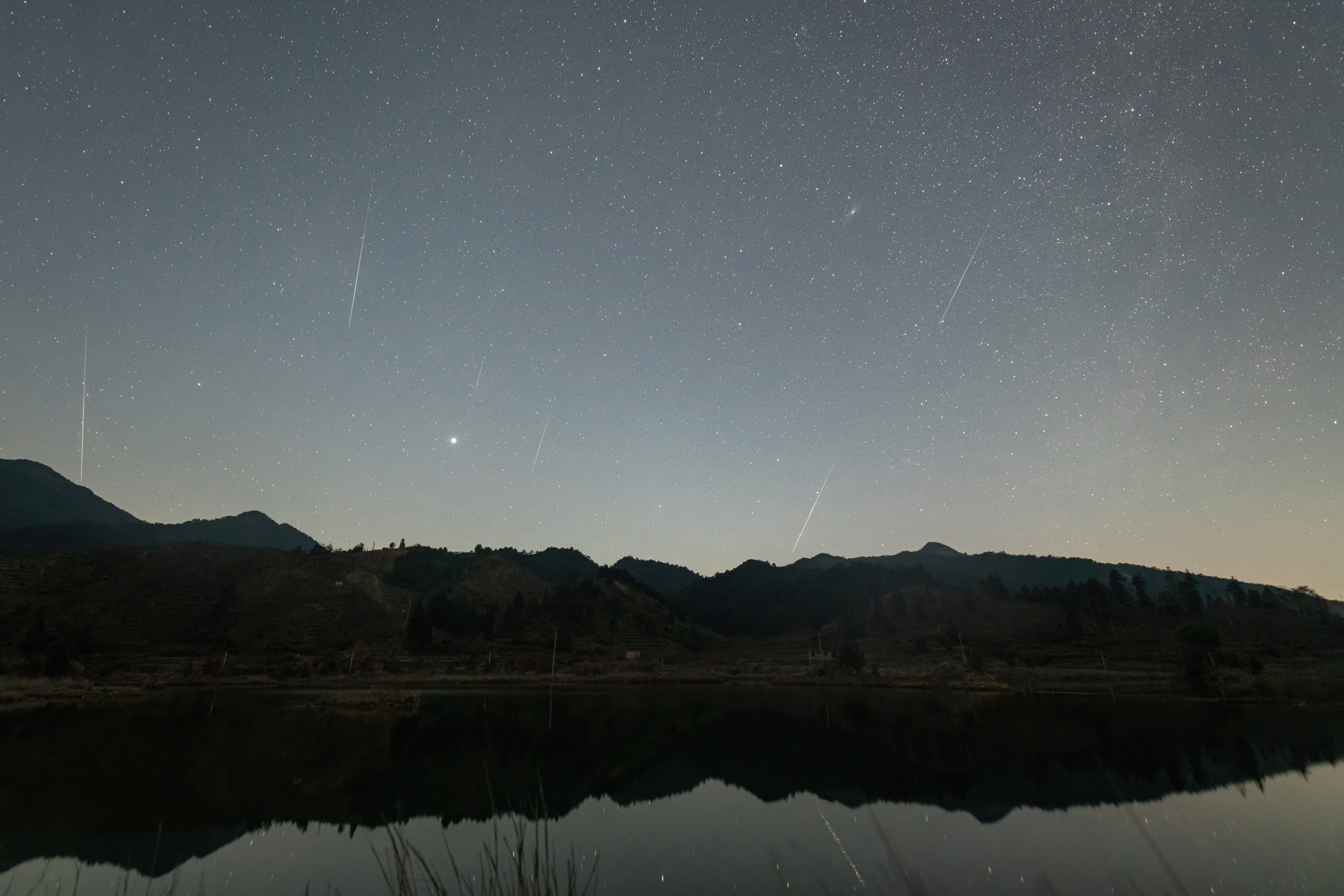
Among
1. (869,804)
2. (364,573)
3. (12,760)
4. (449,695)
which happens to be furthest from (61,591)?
(869,804)

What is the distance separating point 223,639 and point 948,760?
12117cm

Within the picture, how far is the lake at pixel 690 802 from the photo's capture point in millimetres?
14000

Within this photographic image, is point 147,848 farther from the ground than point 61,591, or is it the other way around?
point 61,591

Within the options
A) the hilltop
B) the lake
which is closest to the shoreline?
the hilltop

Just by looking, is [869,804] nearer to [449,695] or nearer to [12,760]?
[12,760]

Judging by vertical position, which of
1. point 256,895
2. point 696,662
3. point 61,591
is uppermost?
point 61,591

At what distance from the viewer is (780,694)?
6919 centimetres

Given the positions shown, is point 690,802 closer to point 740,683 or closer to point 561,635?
point 740,683

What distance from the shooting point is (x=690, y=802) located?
2141 cm

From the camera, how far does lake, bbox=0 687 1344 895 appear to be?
1400 centimetres

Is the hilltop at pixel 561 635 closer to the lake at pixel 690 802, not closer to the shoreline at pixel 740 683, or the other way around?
the shoreline at pixel 740 683

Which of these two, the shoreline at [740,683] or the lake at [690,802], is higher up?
the lake at [690,802]

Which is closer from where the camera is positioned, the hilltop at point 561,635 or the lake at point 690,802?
the lake at point 690,802

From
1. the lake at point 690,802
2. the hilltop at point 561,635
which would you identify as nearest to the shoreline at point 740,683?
the hilltop at point 561,635
